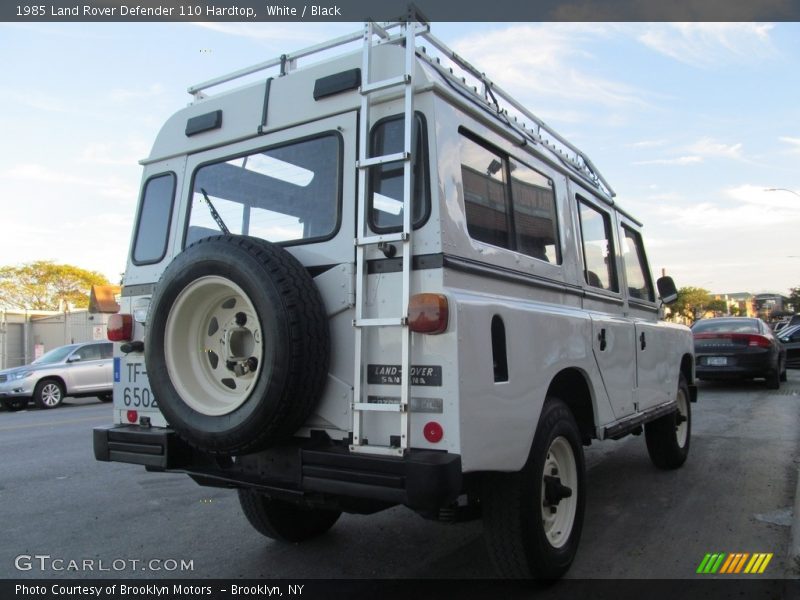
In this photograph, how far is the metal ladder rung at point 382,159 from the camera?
3051 millimetres

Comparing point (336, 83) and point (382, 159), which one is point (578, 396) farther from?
point (336, 83)

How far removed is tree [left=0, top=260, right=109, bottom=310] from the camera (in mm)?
46812

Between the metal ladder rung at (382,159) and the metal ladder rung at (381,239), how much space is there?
349 millimetres

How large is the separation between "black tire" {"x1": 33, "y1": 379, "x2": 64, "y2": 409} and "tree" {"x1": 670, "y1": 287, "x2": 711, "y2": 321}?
190 feet

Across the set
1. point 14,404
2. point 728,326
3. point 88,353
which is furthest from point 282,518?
point 14,404

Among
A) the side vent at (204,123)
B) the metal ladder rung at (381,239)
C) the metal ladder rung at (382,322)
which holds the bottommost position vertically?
the metal ladder rung at (382,322)

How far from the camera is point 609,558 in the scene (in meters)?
4.00

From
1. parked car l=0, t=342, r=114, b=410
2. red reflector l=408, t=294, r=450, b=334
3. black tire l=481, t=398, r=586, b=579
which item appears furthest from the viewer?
parked car l=0, t=342, r=114, b=410

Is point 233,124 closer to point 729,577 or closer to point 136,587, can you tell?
point 136,587

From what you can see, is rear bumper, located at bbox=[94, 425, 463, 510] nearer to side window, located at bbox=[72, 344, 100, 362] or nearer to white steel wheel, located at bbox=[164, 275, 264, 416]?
white steel wheel, located at bbox=[164, 275, 264, 416]

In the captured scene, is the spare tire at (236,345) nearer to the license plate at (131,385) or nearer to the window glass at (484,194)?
the license plate at (131,385)

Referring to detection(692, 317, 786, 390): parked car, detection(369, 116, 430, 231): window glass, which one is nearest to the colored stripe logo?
detection(369, 116, 430, 231): window glass

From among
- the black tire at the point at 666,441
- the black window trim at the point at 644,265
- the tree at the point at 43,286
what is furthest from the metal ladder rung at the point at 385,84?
the tree at the point at 43,286

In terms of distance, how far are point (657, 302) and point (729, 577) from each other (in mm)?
3402
